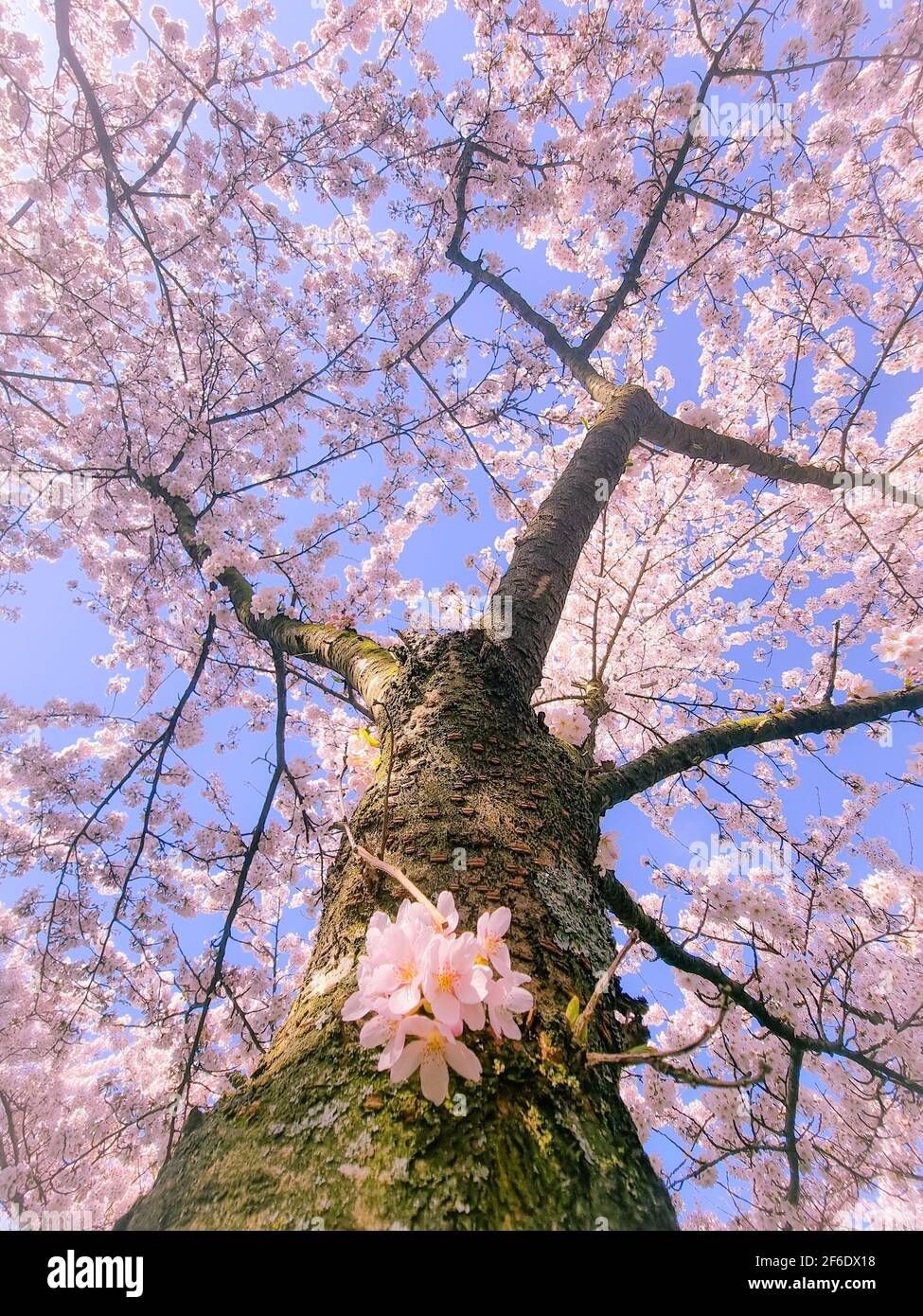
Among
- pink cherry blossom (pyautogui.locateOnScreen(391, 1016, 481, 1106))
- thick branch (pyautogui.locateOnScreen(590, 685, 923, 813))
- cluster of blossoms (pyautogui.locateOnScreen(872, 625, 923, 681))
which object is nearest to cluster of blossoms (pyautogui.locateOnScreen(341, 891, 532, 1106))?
pink cherry blossom (pyautogui.locateOnScreen(391, 1016, 481, 1106))

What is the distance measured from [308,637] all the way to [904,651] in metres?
3.57

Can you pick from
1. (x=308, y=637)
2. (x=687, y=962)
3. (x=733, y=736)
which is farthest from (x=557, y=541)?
(x=687, y=962)

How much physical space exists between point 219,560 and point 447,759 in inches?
141

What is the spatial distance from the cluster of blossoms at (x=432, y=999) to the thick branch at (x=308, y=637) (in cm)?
128

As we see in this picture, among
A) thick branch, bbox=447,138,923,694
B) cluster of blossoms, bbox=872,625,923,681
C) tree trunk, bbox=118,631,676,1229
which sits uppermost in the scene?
thick branch, bbox=447,138,923,694

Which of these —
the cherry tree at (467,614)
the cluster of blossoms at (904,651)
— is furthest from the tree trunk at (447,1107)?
the cluster of blossoms at (904,651)

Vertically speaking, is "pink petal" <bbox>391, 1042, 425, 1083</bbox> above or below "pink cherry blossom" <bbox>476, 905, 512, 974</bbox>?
below

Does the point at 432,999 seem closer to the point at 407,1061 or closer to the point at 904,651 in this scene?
the point at 407,1061

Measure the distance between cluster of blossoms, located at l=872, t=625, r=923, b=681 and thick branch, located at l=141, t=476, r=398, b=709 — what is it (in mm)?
3128

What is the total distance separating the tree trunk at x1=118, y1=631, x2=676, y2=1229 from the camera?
0.66 meters

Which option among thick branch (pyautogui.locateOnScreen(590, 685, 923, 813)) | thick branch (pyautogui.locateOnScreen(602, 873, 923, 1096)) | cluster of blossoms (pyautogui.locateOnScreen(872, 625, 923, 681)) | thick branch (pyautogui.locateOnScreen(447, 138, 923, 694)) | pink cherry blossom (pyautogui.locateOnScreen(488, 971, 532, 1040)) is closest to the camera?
pink cherry blossom (pyautogui.locateOnScreen(488, 971, 532, 1040))

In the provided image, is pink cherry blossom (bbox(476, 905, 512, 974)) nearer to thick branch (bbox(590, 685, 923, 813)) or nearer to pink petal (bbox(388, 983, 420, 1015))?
pink petal (bbox(388, 983, 420, 1015))

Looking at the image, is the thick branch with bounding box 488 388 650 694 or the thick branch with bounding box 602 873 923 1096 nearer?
the thick branch with bounding box 602 873 923 1096
